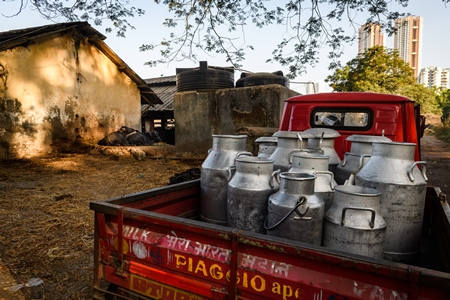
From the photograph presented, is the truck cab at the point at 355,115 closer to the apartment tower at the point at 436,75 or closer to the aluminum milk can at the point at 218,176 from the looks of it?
the aluminum milk can at the point at 218,176

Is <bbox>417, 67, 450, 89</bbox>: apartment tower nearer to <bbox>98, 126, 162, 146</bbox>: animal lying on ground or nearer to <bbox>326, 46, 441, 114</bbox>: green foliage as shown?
<bbox>326, 46, 441, 114</bbox>: green foliage

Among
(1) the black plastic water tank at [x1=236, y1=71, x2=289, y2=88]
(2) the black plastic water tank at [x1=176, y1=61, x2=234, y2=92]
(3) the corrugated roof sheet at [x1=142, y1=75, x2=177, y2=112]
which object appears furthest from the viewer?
(3) the corrugated roof sheet at [x1=142, y1=75, x2=177, y2=112]

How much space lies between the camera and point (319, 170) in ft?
5.53

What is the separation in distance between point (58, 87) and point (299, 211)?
35.8 feet

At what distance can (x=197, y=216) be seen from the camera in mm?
2336

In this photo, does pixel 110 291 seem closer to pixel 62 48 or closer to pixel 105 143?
pixel 105 143

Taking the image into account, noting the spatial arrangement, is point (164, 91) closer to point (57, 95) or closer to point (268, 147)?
point (57, 95)

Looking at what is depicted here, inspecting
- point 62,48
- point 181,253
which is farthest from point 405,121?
point 62,48

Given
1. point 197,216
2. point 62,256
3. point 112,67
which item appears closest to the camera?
point 197,216

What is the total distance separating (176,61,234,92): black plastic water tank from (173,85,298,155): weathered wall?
0.17 metres

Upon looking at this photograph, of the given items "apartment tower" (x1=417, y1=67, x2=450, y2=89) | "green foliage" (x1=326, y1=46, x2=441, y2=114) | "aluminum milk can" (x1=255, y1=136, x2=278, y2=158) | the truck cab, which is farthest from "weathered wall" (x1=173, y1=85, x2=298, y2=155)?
"apartment tower" (x1=417, y1=67, x2=450, y2=89)

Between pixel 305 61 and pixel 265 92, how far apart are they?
43.1 inches

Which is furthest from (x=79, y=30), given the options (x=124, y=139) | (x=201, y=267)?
(x=201, y=267)

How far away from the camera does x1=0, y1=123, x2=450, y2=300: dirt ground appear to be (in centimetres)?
254
